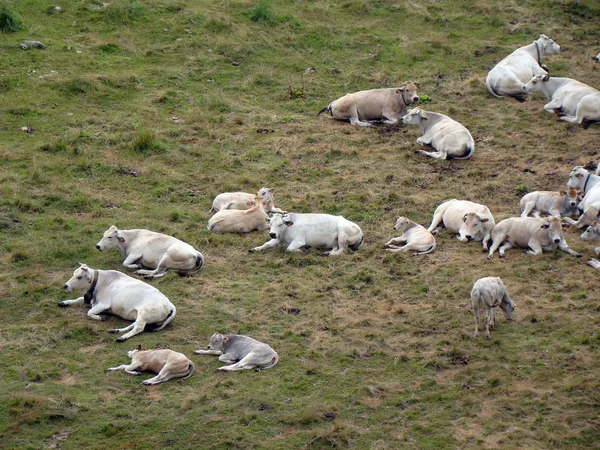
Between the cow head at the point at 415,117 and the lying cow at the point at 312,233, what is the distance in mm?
4876

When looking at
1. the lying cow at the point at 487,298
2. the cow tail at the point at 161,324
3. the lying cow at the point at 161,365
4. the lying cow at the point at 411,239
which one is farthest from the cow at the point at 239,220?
the lying cow at the point at 487,298

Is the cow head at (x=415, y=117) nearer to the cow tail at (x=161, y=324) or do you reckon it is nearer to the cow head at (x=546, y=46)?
the cow head at (x=546, y=46)

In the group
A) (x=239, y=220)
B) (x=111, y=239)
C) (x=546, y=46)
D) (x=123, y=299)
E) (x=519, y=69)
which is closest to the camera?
(x=123, y=299)

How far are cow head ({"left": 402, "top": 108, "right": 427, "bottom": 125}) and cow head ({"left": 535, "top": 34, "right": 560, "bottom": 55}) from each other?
4.91m

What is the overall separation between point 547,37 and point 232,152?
967 cm

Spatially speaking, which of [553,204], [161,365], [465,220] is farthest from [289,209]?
[161,365]

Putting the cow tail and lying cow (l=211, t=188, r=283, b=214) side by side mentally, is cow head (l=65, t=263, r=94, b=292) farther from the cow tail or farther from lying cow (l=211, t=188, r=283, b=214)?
lying cow (l=211, t=188, r=283, b=214)

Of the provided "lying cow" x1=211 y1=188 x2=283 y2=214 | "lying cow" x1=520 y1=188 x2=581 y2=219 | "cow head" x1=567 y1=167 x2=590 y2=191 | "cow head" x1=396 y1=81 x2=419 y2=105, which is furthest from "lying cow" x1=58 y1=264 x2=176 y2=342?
"cow head" x1=396 y1=81 x2=419 y2=105

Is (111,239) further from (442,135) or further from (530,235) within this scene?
(442,135)

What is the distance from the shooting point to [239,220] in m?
14.3

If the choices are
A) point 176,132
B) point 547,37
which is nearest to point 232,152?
point 176,132

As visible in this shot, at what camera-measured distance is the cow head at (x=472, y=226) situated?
1366 cm

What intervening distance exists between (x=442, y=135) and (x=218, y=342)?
821 centimetres

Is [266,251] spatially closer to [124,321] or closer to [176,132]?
[124,321]
